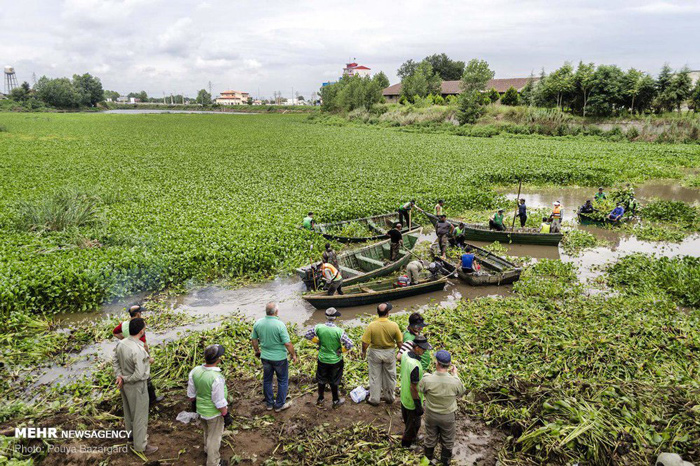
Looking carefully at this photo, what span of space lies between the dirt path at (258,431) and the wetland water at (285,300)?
292cm

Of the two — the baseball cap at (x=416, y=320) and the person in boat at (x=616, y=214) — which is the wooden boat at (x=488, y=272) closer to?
the baseball cap at (x=416, y=320)

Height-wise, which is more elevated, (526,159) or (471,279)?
(526,159)

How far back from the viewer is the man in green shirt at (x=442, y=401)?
531 centimetres

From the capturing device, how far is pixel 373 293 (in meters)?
11.6

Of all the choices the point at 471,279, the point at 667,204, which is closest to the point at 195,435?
the point at 471,279

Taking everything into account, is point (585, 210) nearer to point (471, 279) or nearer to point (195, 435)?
point (471, 279)

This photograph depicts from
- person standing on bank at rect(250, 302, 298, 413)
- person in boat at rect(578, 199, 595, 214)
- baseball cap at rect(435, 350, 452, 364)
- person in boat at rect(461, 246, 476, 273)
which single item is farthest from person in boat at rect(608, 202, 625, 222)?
person standing on bank at rect(250, 302, 298, 413)

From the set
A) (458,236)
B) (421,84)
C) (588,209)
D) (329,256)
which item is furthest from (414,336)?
(421,84)

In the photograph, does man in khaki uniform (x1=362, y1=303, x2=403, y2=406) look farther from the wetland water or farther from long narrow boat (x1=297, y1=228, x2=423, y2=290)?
long narrow boat (x1=297, y1=228, x2=423, y2=290)

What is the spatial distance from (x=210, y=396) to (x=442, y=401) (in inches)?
121

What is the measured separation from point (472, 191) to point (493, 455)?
19054 mm

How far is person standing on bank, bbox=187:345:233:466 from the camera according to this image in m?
5.30

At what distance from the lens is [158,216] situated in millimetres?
17797

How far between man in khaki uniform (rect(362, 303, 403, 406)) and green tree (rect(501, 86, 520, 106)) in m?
64.9
